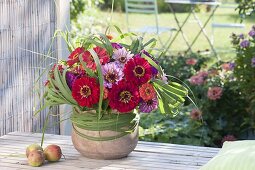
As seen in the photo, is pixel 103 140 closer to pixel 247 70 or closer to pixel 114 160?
pixel 114 160

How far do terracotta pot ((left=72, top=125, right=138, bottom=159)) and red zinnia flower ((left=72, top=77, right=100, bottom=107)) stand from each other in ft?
0.48

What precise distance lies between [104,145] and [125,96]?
0.73ft

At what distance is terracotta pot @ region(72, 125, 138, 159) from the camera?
109 inches

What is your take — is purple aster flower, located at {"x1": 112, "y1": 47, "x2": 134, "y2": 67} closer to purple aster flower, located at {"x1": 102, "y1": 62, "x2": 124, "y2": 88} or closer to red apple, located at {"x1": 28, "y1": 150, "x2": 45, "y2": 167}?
purple aster flower, located at {"x1": 102, "y1": 62, "x2": 124, "y2": 88}

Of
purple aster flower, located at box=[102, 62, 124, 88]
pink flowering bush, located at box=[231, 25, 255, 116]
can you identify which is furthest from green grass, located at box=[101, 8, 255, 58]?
purple aster flower, located at box=[102, 62, 124, 88]

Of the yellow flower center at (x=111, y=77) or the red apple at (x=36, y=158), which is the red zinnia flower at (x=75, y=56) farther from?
the red apple at (x=36, y=158)

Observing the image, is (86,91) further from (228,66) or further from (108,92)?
(228,66)

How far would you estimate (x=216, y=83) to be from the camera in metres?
5.25

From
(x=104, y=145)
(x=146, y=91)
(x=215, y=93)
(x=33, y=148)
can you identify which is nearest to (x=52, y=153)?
(x=33, y=148)

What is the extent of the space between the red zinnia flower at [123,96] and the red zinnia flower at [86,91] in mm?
56

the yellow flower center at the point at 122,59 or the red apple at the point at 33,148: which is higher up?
the yellow flower center at the point at 122,59

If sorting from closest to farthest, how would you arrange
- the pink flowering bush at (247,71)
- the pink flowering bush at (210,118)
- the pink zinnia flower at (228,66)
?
1. the pink flowering bush at (210,118)
2. the pink flowering bush at (247,71)
3. the pink zinnia flower at (228,66)

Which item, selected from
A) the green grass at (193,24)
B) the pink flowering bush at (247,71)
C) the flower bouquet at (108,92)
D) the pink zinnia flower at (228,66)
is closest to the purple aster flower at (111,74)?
the flower bouquet at (108,92)

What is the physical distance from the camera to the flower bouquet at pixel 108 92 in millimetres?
2672
